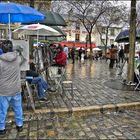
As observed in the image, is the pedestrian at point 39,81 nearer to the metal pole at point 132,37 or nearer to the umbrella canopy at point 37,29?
the umbrella canopy at point 37,29

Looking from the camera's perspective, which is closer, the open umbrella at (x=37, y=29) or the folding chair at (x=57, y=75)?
the folding chair at (x=57, y=75)

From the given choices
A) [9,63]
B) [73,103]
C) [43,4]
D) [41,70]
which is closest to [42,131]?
[9,63]

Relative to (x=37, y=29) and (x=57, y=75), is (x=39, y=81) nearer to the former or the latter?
(x=57, y=75)

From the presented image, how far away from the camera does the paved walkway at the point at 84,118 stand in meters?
6.23

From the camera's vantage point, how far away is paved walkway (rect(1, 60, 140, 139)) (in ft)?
20.4

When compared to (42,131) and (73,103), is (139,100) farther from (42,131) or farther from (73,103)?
(42,131)

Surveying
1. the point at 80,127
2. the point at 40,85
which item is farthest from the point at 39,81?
the point at 80,127

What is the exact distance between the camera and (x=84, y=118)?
24.6 ft

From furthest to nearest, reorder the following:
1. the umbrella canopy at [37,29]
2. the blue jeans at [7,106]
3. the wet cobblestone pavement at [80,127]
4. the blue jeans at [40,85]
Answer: the umbrella canopy at [37,29] → the blue jeans at [40,85] → the wet cobblestone pavement at [80,127] → the blue jeans at [7,106]

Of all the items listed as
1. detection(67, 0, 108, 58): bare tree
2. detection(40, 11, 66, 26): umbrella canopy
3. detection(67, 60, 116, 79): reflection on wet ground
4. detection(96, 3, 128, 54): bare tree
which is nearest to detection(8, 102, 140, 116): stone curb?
detection(40, 11, 66, 26): umbrella canopy

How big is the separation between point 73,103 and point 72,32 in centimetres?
7353

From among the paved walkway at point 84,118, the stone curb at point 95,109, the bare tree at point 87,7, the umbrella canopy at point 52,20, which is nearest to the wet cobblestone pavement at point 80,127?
the paved walkway at point 84,118

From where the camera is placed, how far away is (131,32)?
1138 centimetres

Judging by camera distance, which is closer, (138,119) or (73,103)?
(138,119)
